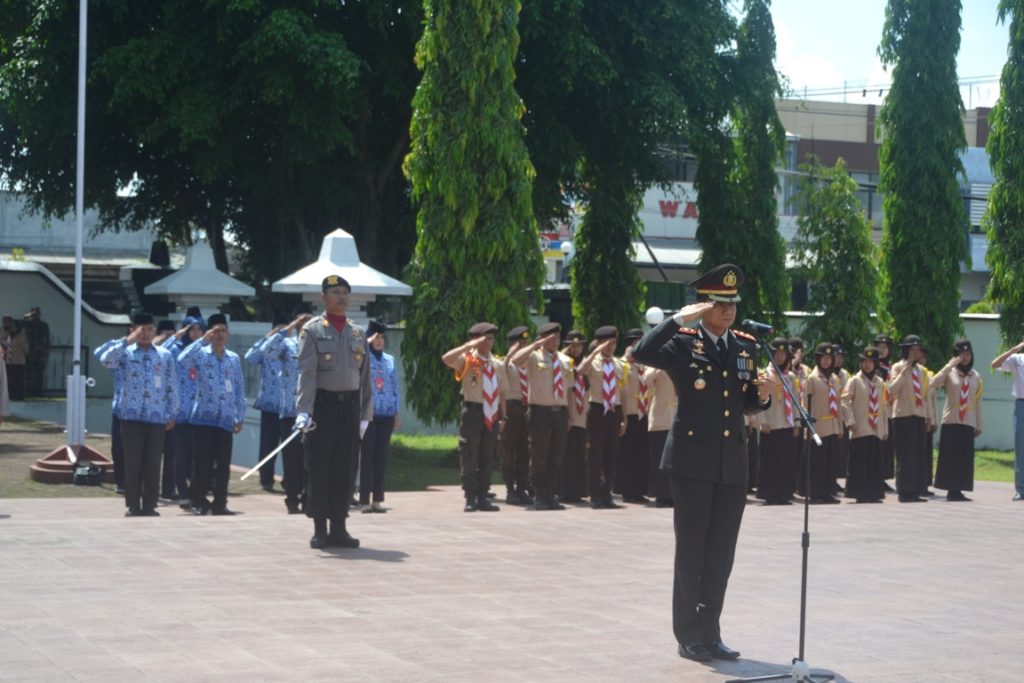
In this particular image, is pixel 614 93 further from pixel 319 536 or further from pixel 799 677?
pixel 799 677

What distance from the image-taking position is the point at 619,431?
1664 centimetres

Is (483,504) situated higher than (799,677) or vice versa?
(799,677)

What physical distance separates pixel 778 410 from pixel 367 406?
6407mm

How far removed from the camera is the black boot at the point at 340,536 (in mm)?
11469

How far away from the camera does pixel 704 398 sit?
814 centimetres

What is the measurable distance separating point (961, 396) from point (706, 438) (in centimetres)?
1101

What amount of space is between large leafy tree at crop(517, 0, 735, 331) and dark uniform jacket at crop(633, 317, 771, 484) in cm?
1703

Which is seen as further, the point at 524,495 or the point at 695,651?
the point at 524,495

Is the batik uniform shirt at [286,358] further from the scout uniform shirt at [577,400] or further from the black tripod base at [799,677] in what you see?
the black tripod base at [799,677]

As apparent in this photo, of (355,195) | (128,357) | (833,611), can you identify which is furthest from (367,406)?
(355,195)

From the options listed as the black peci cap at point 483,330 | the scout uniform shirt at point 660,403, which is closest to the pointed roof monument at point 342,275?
the black peci cap at point 483,330

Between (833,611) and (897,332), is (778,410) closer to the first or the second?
(833,611)

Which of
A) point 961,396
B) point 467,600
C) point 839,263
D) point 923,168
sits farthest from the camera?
point 839,263

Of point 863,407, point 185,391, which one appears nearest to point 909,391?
point 863,407
